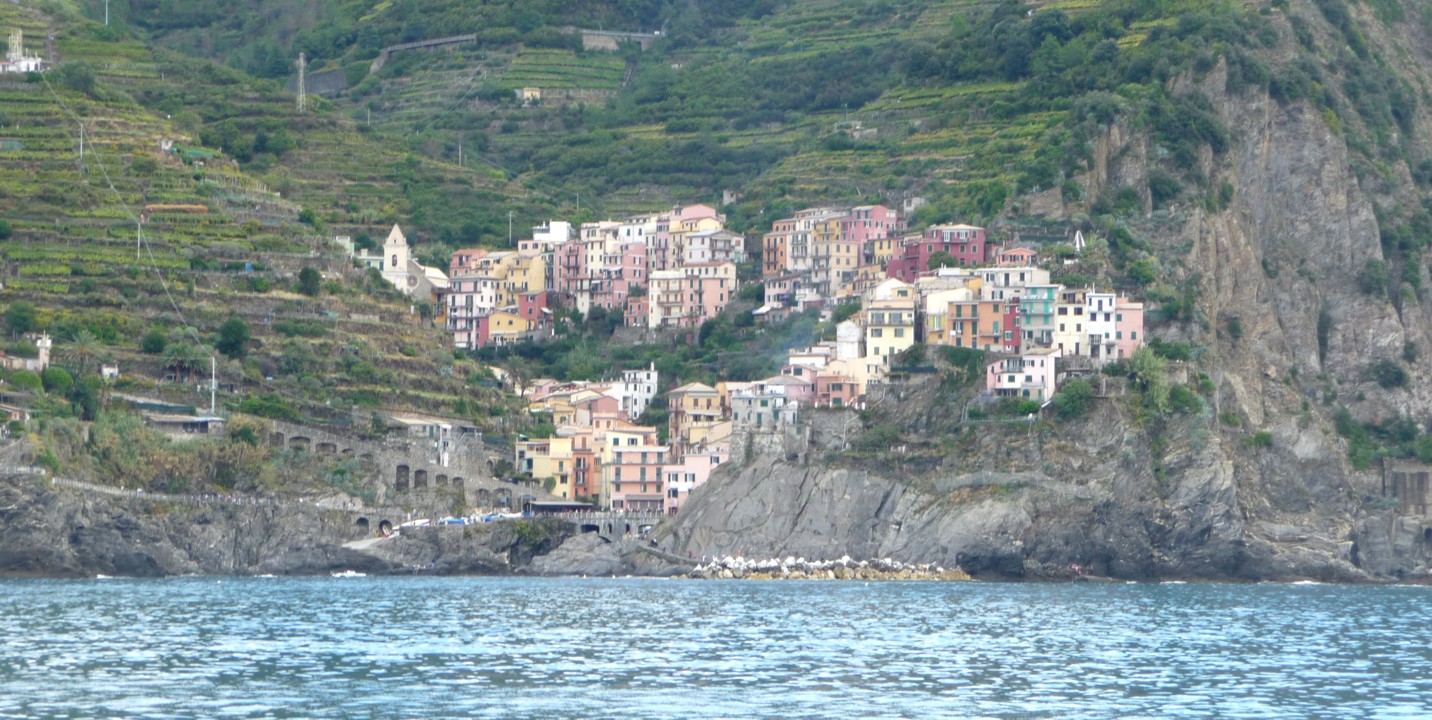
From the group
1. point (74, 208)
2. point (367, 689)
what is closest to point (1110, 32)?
point (74, 208)

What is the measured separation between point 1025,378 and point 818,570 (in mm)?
10754

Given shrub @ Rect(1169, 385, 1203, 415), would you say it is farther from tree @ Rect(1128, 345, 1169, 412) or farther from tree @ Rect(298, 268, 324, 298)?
tree @ Rect(298, 268, 324, 298)

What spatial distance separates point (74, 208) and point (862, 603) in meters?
47.4

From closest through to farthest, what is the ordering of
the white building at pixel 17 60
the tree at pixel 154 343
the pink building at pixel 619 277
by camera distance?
the tree at pixel 154 343 < the pink building at pixel 619 277 < the white building at pixel 17 60

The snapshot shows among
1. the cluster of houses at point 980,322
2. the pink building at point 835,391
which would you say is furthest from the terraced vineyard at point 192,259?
the cluster of houses at point 980,322

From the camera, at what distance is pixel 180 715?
50.2 m

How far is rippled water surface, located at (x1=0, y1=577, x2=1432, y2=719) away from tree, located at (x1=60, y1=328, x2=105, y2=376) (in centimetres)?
1387

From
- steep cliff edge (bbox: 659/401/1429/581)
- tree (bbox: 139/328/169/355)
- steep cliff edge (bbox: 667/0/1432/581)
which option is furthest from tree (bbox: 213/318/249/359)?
steep cliff edge (bbox: 667/0/1432/581)

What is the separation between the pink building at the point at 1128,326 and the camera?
104 m

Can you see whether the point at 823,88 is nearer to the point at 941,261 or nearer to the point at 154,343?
the point at 941,261

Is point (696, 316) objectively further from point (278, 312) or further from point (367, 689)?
point (367, 689)

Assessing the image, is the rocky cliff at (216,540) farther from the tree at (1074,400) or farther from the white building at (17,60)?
the white building at (17,60)

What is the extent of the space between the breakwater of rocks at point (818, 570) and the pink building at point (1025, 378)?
301 inches

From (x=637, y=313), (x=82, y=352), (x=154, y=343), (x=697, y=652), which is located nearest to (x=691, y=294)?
(x=637, y=313)
